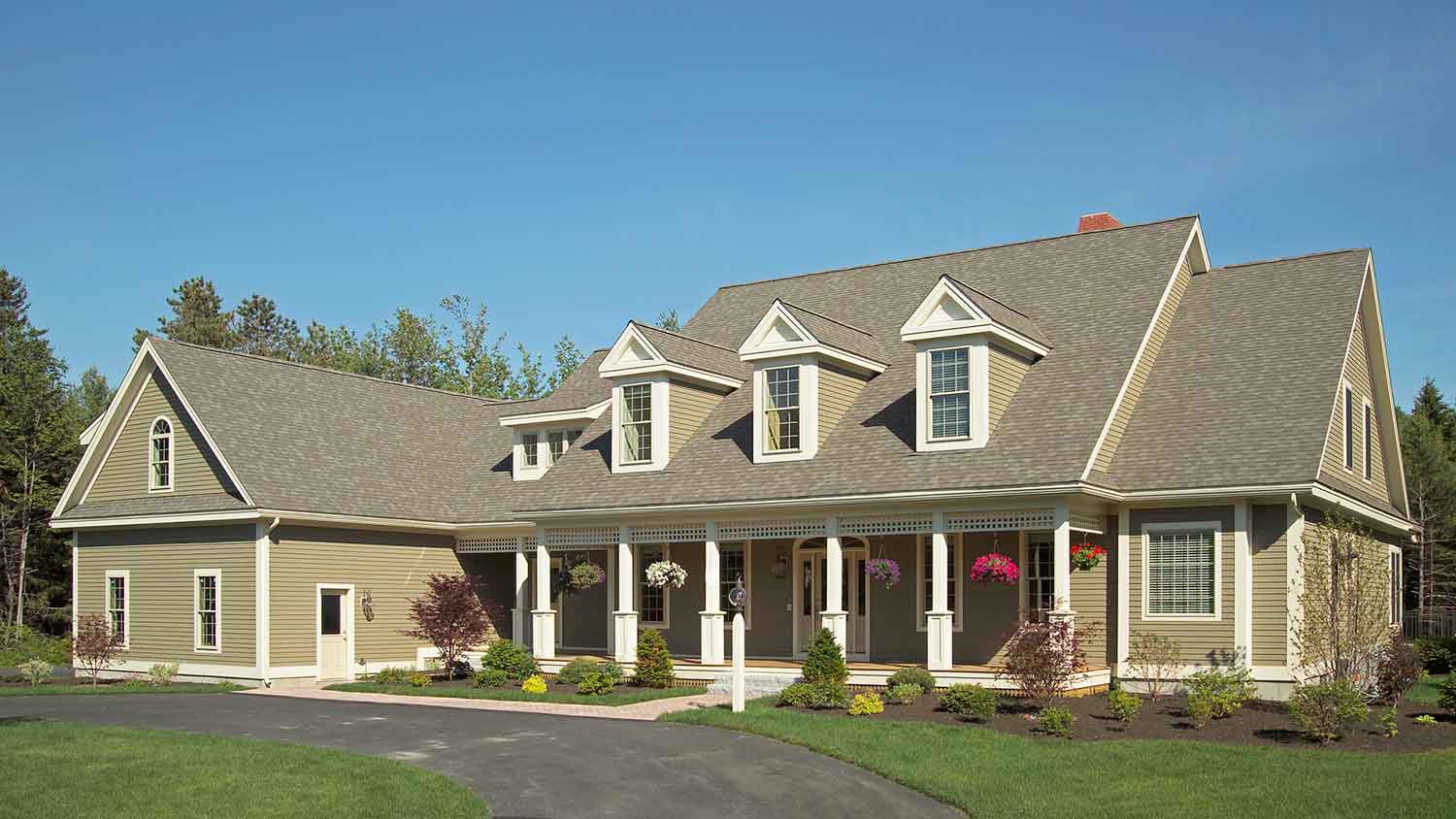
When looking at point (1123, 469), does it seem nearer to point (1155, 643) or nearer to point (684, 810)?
point (1155, 643)

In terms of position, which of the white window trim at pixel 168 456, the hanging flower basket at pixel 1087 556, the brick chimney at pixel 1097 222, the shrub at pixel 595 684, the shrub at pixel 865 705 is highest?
the brick chimney at pixel 1097 222

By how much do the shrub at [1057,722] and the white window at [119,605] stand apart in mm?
20807

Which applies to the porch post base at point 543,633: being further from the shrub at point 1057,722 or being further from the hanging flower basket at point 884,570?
the shrub at point 1057,722

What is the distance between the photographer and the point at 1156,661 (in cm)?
2127

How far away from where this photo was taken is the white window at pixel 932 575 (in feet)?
79.8

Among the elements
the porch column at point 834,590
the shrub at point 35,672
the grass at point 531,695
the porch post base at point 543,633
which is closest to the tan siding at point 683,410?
the porch post base at point 543,633

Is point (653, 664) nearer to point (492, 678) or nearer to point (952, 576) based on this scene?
point (492, 678)

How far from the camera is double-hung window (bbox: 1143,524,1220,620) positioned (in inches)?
840

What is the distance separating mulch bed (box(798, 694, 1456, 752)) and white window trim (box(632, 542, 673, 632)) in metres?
8.91

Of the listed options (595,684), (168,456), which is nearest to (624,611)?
(595,684)

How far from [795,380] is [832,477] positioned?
2457 mm

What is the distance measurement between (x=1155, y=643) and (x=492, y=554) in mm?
17363

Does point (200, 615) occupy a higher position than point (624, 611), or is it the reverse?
point (624, 611)

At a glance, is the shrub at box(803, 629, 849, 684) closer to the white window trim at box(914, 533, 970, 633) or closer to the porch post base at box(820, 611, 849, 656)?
the porch post base at box(820, 611, 849, 656)
